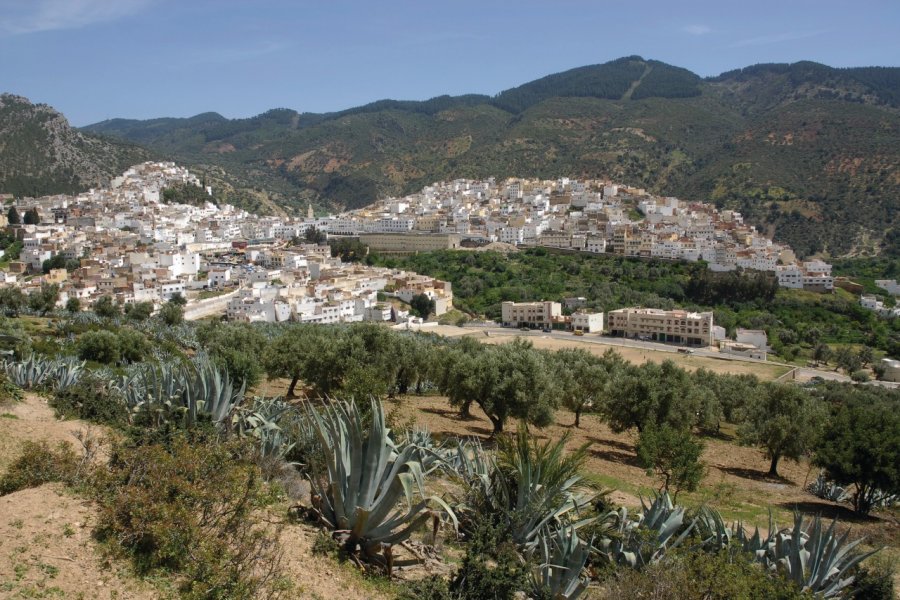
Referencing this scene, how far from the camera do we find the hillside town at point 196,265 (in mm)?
49438

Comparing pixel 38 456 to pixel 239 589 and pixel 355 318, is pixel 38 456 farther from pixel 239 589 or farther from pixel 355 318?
pixel 355 318

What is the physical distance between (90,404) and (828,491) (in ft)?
43.2

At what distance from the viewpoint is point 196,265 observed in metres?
61.7

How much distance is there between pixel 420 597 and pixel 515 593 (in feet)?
3.40

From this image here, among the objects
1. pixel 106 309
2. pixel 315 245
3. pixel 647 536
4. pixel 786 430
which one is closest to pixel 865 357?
pixel 786 430

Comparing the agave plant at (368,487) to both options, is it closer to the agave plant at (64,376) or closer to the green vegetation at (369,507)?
the green vegetation at (369,507)

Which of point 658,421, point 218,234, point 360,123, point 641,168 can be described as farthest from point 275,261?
point 360,123

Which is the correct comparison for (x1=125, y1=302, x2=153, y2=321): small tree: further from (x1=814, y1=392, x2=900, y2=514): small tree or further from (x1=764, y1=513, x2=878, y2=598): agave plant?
(x1=764, y1=513, x2=878, y2=598): agave plant

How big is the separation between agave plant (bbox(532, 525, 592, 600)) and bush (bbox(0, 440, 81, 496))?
4.47 m

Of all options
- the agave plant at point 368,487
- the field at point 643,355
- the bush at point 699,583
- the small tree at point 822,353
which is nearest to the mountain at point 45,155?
the field at point 643,355

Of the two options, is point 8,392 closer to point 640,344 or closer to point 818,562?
point 818,562

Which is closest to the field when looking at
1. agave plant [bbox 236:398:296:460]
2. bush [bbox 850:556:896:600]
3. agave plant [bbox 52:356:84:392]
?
agave plant [bbox 52:356:84:392]

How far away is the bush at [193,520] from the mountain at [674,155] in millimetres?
97198

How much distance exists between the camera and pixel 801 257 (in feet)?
296
